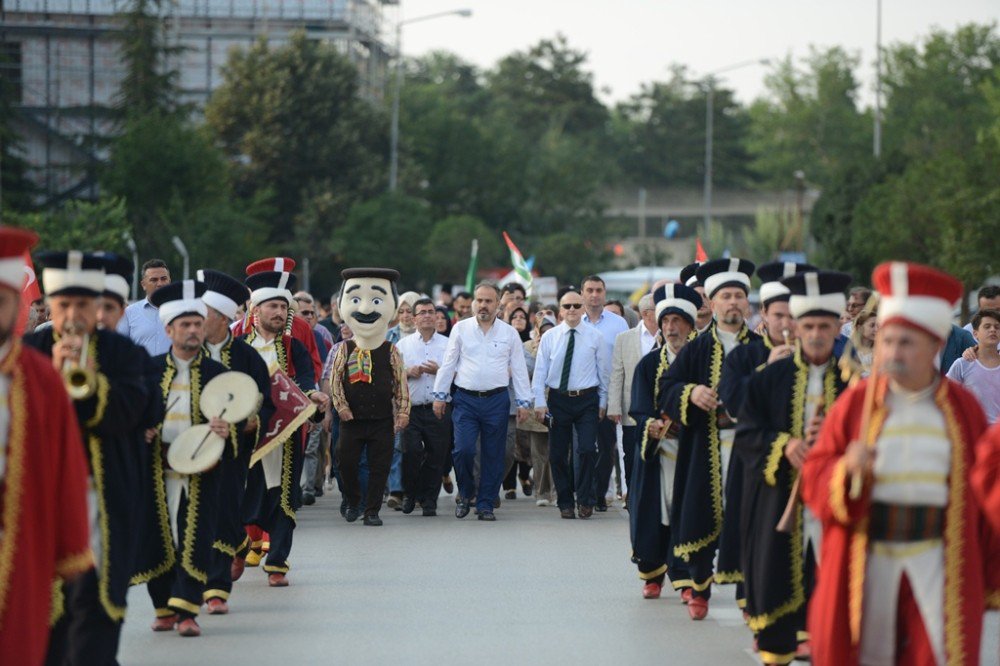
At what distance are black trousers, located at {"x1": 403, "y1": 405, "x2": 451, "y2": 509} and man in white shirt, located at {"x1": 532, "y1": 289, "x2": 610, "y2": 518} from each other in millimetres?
1073

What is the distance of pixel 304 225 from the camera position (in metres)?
61.4

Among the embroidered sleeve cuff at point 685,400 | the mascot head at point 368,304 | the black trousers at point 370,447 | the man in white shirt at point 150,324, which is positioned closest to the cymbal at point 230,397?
the embroidered sleeve cuff at point 685,400

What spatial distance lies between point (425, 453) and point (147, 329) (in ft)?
12.2

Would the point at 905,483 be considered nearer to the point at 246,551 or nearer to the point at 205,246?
the point at 246,551

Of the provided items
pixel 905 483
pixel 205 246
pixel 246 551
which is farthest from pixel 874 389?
pixel 205 246

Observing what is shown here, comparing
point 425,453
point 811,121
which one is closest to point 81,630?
point 425,453

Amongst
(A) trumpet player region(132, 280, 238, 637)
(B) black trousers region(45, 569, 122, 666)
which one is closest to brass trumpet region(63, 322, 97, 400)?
(B) black trousers region(45, 569, 122, 666)

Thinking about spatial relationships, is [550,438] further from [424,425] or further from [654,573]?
[654,573]

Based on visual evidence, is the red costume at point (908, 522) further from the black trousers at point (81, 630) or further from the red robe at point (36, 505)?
the black trousers at point (81, 630)

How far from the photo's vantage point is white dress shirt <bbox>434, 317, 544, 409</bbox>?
17375 mm

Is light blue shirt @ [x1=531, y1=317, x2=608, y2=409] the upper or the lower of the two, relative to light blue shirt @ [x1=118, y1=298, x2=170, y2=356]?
lower

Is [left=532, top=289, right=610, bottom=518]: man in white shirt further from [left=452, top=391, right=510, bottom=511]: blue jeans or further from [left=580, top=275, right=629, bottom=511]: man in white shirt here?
[left=452, top=391, right=510, bottom=511]: blue jeans

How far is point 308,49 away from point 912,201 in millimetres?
20492

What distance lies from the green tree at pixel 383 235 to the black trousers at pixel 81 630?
46.5 m
